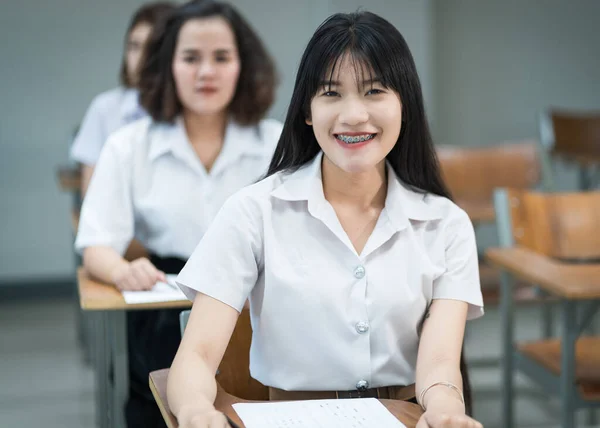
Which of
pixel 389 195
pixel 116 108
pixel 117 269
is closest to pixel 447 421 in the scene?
pixel 389 195

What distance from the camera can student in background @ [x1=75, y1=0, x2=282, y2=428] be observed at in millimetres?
2539

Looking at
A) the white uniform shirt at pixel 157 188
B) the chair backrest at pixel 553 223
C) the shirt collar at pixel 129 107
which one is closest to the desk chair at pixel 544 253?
the chair backrest at pixel 553 223

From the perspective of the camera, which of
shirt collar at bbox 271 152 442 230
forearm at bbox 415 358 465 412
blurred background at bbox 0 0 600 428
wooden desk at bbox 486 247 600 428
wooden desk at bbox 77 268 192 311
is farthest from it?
blurred background at bbox 0 0 600 428

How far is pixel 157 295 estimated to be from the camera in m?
2.19

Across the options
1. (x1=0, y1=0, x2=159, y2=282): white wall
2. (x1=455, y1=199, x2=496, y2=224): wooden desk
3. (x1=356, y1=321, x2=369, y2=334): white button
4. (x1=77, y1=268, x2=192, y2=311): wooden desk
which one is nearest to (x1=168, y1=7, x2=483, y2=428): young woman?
(x1=356, y1=321, x2=369, y2=334): white button

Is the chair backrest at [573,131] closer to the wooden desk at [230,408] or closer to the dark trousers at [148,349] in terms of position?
the dark trousers at [148,349]

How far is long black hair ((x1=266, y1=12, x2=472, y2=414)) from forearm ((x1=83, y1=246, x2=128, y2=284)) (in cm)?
78

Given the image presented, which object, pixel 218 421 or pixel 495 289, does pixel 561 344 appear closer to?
pixel 495 289

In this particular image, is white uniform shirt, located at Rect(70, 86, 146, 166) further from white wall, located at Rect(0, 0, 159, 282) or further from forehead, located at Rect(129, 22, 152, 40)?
white wall, located at Rect(0, 0, 159, 282)

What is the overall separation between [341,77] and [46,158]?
14.3 ft

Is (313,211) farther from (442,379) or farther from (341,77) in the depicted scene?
(442,379)

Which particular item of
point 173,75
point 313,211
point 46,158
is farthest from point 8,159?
point 313,211

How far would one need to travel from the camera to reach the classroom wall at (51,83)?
548cm

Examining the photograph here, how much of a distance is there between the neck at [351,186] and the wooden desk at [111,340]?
1.91 ft
